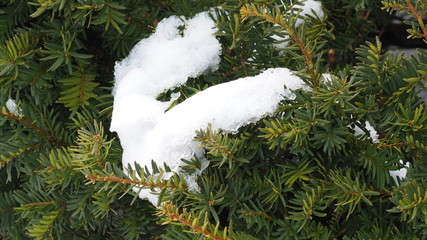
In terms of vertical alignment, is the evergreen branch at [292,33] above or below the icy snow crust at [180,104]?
above

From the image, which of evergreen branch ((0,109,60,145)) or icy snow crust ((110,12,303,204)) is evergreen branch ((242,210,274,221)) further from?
evergreen branch ((0,109,60,145))

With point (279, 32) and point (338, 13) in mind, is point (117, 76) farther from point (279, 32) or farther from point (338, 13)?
point (338, 13)

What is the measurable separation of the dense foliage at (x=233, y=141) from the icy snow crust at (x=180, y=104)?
32mm

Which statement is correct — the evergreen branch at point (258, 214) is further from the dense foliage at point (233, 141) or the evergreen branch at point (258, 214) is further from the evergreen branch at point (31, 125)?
the evergreen branch at point (31, 125)

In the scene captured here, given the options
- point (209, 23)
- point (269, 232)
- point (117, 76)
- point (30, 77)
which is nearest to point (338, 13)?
point (209, 23)

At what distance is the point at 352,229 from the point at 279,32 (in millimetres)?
471

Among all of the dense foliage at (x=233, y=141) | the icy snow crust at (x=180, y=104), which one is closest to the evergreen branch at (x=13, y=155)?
the dense foliage at (x=233, y=141)

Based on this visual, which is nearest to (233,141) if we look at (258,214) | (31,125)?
(258,214)

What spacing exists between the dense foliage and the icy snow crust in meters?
0.03

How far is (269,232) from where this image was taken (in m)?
1.04

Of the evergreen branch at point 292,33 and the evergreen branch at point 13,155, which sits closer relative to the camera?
the evergreen branch at point 292,33

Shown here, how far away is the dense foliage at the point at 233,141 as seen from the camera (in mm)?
982

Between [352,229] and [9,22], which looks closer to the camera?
[352,229]

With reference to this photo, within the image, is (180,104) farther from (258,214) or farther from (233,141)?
(258,214)
